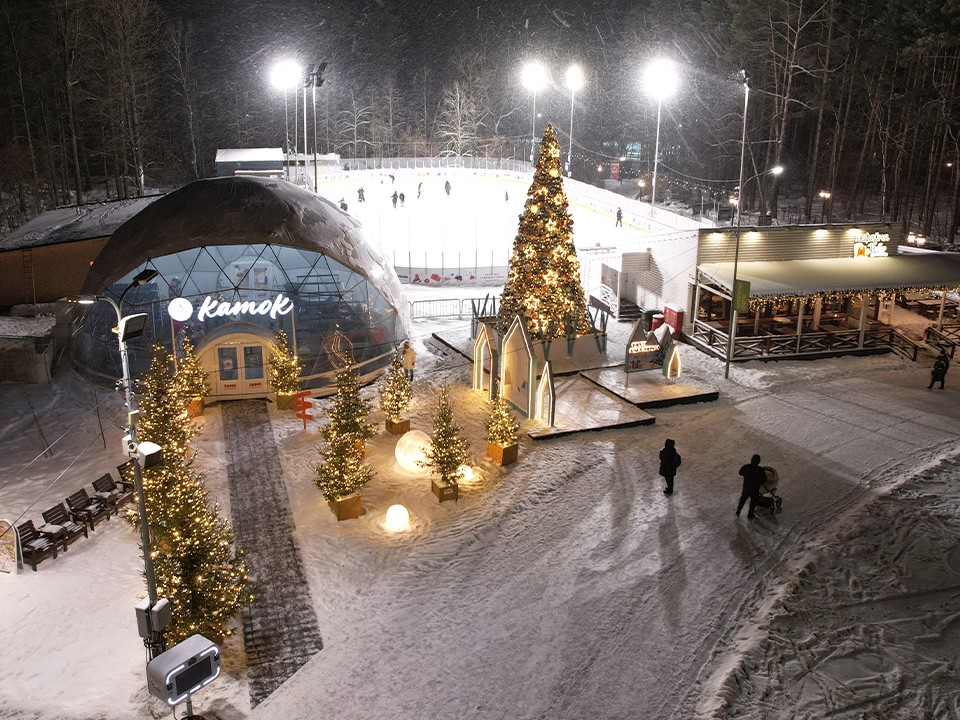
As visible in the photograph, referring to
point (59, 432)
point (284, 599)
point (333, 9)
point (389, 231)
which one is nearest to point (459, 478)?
point (284, 599)

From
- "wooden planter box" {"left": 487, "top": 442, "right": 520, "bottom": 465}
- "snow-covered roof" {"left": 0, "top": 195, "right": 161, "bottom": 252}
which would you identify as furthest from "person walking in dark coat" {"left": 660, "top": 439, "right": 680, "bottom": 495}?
"snow-covered roof" {"left": 0, "top": 195, "right": 161, "bottom": 252}

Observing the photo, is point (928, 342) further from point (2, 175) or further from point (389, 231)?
point (2, 175)

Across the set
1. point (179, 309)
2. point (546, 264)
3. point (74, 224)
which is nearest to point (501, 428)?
point (546, 264)

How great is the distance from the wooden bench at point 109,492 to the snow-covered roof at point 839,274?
55.5 feet

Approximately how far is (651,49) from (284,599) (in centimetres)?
6151

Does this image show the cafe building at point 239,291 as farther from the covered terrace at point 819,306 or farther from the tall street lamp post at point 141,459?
the covered terrace at point 819,306

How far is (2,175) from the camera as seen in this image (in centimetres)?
4103

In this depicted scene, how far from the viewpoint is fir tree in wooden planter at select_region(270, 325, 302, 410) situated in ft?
60.7

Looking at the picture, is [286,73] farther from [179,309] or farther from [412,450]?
[412,450]

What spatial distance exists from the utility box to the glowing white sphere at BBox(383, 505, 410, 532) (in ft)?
15.5

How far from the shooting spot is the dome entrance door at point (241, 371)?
18891 mm

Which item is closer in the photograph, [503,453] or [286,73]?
[503,453]

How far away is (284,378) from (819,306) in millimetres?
16941

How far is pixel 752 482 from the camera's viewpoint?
13.5 meters
